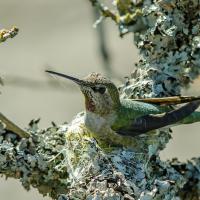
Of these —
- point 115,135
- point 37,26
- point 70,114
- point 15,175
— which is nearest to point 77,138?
point 115,135

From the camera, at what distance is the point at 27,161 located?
11.1ft

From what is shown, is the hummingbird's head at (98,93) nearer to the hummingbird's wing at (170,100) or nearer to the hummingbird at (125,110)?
the hummingbird at (125,110)

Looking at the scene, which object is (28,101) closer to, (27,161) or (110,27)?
(110,27)

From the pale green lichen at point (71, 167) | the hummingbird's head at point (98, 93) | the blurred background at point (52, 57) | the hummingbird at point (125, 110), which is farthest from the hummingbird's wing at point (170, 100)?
the blurred background at point (52, 57)

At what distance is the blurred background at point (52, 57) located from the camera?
10.2 metres

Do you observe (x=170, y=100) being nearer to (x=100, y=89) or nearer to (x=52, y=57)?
(x=100, y=89)

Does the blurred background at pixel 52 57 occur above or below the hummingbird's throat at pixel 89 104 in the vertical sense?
above

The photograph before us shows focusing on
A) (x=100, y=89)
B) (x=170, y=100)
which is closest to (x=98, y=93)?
(x=100, y=89)

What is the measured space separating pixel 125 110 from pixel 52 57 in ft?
25.1

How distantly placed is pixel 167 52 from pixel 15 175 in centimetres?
84

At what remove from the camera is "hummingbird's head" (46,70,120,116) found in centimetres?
399

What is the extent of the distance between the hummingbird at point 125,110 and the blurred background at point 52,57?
5.06 metres

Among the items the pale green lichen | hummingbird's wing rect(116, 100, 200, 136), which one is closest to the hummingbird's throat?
hummingbird's wing rect(116, 100, 200, 136)

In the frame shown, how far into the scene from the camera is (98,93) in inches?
159
